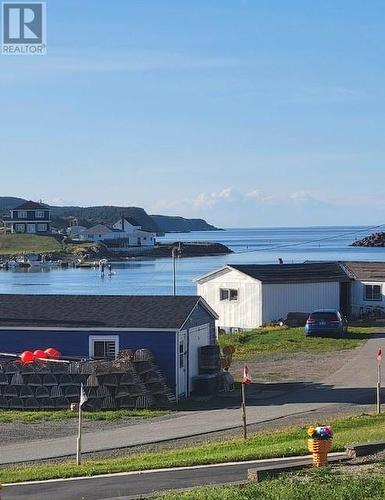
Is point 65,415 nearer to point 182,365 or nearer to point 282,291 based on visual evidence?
point 182,365

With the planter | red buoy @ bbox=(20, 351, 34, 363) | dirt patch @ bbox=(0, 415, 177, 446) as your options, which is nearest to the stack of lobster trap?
red buoy @ bbox=(20, 351, 34, 363)

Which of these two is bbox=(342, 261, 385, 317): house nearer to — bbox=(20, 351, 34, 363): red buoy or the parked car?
the parked car

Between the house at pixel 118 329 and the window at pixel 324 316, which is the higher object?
the house at pixel 118 329

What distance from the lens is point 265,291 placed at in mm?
47562

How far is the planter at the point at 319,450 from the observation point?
16375 millimetres

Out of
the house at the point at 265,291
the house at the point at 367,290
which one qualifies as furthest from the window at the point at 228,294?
the house at the point at 367,290

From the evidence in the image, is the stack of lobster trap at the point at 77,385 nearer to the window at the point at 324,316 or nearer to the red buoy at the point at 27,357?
the red buoy at the point at 27,357

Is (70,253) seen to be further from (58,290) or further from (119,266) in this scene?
(58,290)

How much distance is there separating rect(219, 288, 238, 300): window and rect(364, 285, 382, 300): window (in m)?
7.27

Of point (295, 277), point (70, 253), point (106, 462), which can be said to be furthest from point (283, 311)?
point (70, 253)

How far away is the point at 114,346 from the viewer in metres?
30.4

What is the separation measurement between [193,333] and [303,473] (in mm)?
15397

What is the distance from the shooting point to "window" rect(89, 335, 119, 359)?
30422mm

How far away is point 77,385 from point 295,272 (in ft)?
75.0
